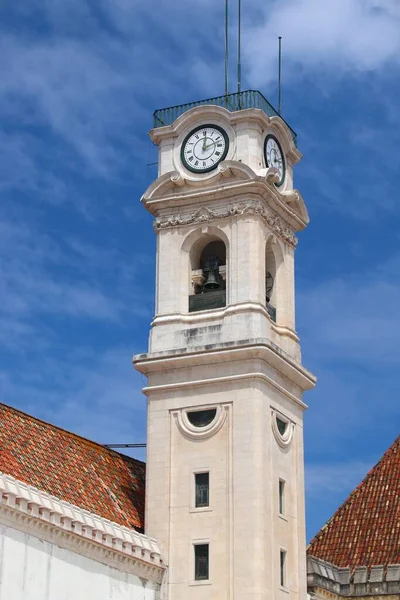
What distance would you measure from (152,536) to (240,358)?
714cm

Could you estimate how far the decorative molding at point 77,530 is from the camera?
40062mm

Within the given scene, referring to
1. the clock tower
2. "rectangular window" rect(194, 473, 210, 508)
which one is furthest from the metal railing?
"rectangular window" rect(194, 473, 210, 508)

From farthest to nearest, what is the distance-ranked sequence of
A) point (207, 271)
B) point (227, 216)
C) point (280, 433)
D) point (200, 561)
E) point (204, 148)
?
point (204, 148) < point (207, 271) < point (227, 216) < point (280, 433) < point (200, 561)

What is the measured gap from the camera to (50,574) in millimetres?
41125

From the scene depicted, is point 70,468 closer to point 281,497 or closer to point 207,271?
point 281,497

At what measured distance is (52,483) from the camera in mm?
45438

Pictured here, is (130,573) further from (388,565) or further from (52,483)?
(388,565)

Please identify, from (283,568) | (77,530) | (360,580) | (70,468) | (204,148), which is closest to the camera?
(77,530)

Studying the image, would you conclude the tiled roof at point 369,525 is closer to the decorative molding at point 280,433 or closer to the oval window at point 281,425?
the decorative molding at point 280,433

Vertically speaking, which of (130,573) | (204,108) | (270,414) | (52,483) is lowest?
(130,573)

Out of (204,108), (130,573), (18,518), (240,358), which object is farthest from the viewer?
(204,108)

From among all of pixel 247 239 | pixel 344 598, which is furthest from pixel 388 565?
pixel 247 239

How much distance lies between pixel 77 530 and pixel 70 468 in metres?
5.73

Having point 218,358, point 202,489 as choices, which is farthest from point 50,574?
point 218,358
